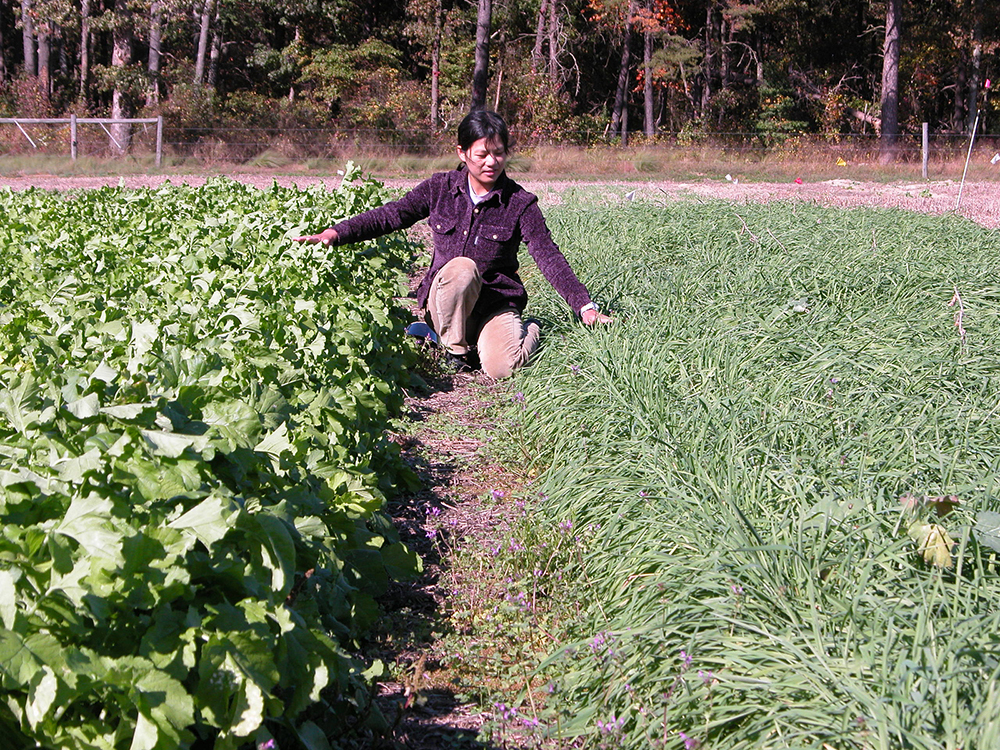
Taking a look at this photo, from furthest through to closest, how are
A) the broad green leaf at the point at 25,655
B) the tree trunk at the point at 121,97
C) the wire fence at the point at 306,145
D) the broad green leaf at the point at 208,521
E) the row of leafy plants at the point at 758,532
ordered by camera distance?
the tree trunk at the point at 121,97, the wire fence at the point at 306,145, the row of leafy plants at the point at 758,532, the broad green leaf at the point at 208,521, the broad green leaf at the point at 25,655

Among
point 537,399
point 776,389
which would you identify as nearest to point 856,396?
point 776,389

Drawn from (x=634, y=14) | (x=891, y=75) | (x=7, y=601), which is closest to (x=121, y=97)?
(x=634, y=14)

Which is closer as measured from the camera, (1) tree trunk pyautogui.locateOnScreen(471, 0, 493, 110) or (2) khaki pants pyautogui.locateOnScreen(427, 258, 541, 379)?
(2) khaki pants pyautogui.locateOnScreen(427, 258, 541, 379)

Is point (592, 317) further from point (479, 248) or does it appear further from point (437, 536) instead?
point (437, 536)

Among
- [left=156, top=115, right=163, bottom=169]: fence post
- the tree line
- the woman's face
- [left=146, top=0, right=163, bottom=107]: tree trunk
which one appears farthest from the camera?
the tree line

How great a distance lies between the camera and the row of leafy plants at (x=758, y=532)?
1990 mm

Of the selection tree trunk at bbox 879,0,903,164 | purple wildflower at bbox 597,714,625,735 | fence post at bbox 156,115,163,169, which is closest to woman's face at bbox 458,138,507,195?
purple wildflower at bbox 597,714,625,735

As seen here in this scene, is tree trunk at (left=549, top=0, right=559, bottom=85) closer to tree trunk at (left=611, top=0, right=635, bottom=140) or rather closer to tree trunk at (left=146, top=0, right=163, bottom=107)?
tree trunk at (left=611, top=0, right=635, bottom=140)

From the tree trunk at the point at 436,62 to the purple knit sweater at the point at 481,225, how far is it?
27.5 meters

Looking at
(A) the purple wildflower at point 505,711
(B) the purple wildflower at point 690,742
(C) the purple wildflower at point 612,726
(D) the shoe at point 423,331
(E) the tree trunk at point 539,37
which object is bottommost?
(A) the purple wildflower at point 505,711

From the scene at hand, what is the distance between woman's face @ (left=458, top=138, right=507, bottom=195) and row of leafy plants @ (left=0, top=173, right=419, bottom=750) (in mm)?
1583

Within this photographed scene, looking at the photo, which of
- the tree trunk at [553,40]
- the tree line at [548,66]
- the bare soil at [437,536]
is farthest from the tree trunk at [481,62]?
the bare soil at [437,536]

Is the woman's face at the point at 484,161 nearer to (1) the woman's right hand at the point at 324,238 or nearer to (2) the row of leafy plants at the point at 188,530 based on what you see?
(1) the woman's right hand at the point at 324,238

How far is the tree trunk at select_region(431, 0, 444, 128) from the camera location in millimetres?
32781
